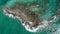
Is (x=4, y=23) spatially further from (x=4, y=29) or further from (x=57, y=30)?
(x=57, y=30)

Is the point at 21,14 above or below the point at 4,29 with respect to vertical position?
above

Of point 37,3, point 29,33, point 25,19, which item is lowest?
point 29,33

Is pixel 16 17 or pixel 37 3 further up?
pixel 37 3

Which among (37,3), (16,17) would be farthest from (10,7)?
(37,3)

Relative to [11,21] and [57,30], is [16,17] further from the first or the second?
[57,30]

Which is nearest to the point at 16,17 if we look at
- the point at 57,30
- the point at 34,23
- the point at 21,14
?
the point at 21,14

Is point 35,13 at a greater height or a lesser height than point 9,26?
greater
